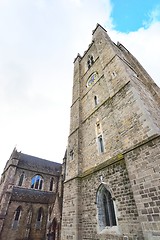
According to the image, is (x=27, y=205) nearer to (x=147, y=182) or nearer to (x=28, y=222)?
(x=28, y=222)

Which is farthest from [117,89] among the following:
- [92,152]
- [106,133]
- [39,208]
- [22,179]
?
[22,179]

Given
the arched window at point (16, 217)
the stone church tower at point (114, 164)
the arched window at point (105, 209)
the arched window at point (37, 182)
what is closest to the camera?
the stone church tower at point (114, 164)

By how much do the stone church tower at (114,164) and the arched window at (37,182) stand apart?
16.7 metres

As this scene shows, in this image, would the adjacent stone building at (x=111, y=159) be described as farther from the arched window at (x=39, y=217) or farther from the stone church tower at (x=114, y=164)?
the arched window at (x=39, y=217)

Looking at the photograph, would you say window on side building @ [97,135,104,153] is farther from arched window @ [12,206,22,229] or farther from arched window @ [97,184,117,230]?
arched window @ [12,206,22,229]

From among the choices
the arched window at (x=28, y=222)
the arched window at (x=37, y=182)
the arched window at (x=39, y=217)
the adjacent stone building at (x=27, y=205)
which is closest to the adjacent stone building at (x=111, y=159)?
the adjacent stone building at (x=27, y=205)

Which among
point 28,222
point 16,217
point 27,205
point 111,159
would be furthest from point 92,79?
point 16,217

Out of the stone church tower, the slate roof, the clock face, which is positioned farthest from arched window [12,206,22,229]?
the clock face

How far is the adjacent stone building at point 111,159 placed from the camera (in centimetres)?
471

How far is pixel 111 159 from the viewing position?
6.71 meters

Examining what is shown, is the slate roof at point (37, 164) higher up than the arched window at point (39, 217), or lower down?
higher up

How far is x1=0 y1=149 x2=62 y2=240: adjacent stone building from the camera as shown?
15.9 metres

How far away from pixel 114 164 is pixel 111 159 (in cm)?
32

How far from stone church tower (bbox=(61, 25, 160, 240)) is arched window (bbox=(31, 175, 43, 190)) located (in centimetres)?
1673
